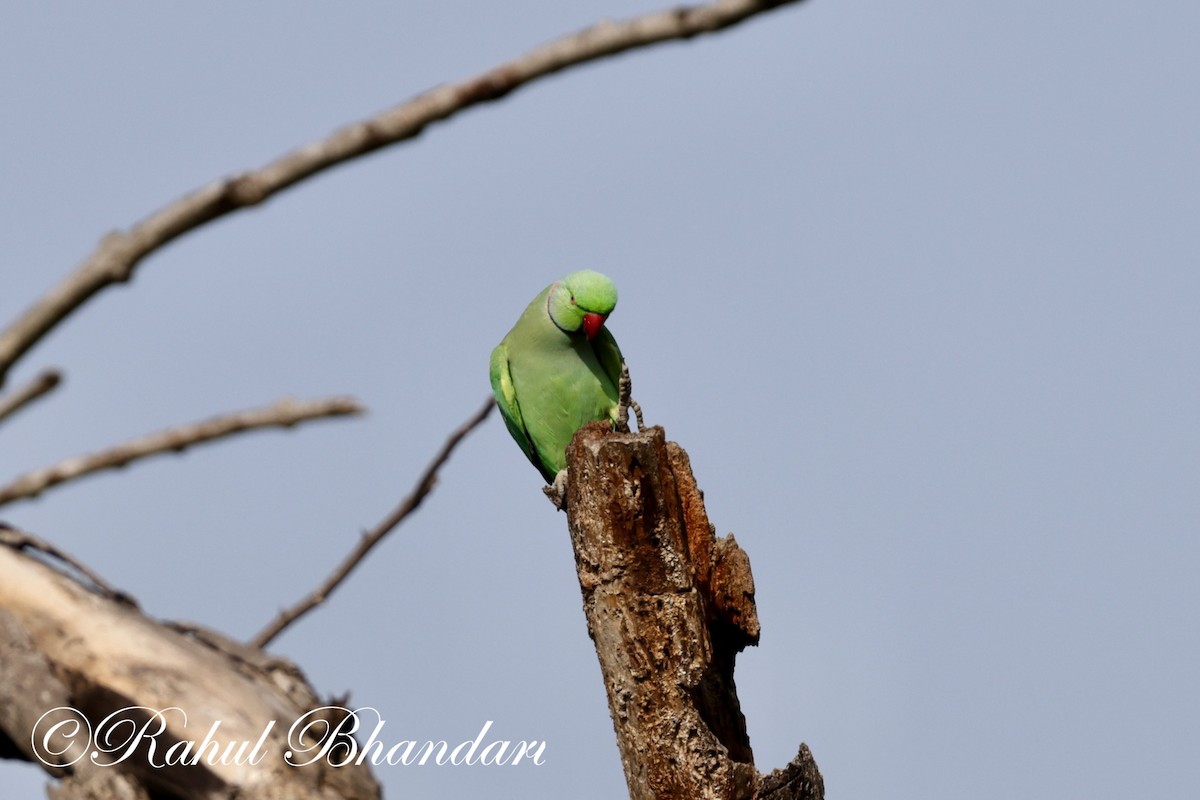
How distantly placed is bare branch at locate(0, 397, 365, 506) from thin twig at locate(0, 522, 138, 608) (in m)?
0.79

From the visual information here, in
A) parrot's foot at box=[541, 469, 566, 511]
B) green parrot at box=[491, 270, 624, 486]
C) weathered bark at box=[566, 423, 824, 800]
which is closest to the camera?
weathered bark at box=[566, 423, 824, 800]

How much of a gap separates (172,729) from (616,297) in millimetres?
5542

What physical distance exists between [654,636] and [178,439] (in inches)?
130

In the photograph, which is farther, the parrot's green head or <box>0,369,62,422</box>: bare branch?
the parrot's green head

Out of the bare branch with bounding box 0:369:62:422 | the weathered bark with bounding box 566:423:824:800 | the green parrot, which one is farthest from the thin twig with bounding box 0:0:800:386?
the green parrot

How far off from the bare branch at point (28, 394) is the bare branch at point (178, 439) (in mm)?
92

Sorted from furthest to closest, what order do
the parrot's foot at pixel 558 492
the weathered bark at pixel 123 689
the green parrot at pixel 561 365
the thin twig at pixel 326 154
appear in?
the green parrot at pixel 561 365 → the parrot's foot at pixel 558 492 → the weathered bark at pixel 123 689 → the thin twig at pixel 326 154

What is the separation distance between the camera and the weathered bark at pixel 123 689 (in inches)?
77.9

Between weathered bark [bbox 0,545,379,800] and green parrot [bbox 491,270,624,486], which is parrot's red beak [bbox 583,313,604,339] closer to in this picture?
green parrot [bbox 491,270,624,486]

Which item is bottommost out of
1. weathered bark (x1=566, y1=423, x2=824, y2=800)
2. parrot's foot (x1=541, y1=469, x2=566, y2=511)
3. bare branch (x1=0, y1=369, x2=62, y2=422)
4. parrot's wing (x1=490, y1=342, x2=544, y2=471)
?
bare branch (x1=0, y1=369, x2=62, y2=422)

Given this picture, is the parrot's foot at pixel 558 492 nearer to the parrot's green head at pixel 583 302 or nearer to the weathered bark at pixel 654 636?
the weathered bark at pixel 654 636

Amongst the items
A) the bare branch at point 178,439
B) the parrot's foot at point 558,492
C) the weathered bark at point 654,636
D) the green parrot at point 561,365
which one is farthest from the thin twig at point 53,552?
the green parrot at point 561,365

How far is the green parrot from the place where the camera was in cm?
729

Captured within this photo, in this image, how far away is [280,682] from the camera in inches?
82.7
